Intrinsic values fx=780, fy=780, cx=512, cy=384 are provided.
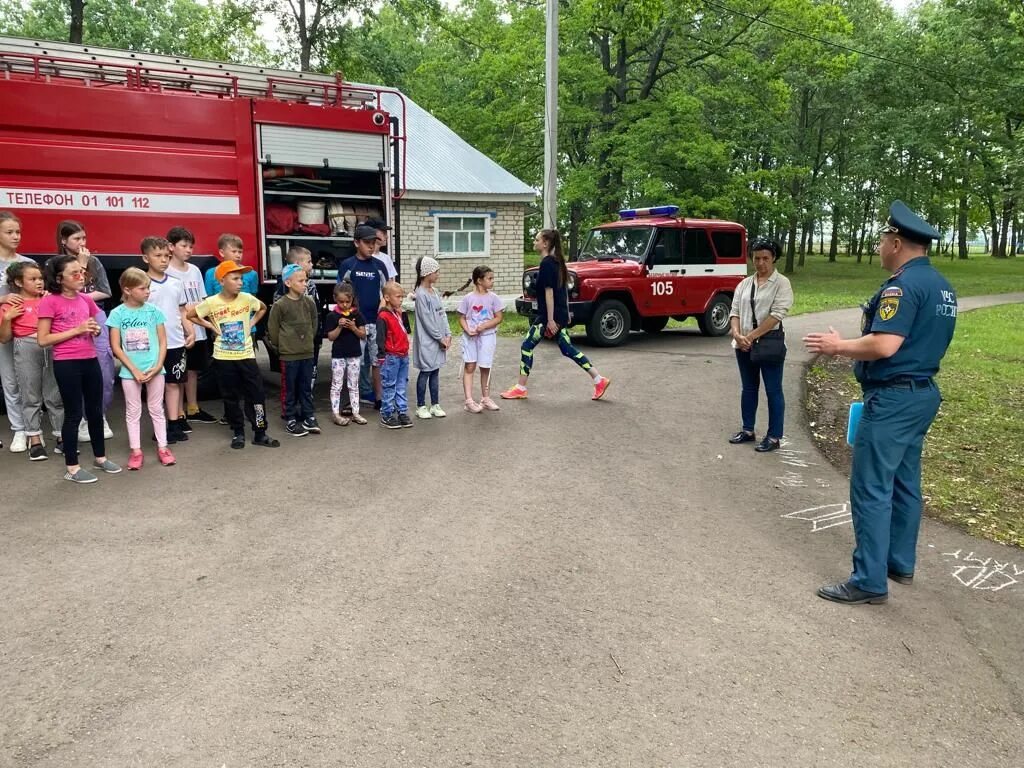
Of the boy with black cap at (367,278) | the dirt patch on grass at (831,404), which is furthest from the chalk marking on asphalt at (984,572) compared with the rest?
the boy with black cap at (367,278)

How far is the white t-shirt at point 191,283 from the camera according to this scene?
23.1 ft

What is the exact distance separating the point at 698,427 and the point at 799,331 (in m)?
8.64

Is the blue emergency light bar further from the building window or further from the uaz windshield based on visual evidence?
the building window

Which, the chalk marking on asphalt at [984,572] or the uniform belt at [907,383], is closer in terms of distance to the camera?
the uniform belt at [907,383]

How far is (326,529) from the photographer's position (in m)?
4.92

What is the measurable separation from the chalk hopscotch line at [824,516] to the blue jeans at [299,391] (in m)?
4.34

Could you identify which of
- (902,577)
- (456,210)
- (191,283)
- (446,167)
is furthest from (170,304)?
(446,167)

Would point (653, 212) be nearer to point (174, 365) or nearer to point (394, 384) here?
point (394, 384)

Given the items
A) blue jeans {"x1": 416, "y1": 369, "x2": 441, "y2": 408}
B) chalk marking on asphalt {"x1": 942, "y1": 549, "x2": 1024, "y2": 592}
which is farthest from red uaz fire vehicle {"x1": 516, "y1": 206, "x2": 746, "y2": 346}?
chalk marking on asphalt {"x1": 942, "y1": 549, "x2": 1024, "y2": 592}

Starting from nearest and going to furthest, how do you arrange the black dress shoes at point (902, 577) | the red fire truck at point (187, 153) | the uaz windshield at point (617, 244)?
the black dress shoes at point (902, 577), the red fire truck at point (187, 153), the uaz windshield at point (617, 244)

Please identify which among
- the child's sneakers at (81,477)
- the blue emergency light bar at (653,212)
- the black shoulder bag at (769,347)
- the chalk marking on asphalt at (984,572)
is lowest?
the chalk marking on asphalt at (984,572)

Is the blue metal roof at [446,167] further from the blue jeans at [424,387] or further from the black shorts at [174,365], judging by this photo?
the black shorts at [174,365]

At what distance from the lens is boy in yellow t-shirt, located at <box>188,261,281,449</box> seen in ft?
21.8

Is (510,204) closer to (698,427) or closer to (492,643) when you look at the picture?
(698,427)
